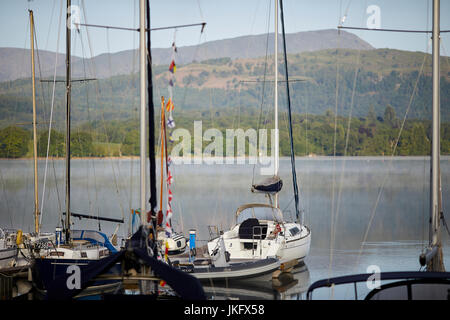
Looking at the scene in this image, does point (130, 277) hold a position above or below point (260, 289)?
above

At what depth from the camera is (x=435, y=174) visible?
10641mm

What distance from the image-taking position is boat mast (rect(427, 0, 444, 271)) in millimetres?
10367

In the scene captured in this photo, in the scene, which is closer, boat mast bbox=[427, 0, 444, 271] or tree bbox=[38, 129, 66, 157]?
boat mast bbox=[427, 0, 444, 271]

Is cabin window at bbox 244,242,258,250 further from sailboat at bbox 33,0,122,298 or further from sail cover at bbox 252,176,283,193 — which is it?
sailboat at bbox 33,0,122,298

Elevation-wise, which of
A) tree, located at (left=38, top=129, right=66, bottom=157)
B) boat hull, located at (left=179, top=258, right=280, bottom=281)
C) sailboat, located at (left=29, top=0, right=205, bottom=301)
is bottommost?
boat hull, located at (left=179, top=258, right=280, bottom=281)

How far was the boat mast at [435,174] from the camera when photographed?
10367 millimetres

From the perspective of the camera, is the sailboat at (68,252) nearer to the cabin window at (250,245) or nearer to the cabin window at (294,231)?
the cabin window at (250,245)

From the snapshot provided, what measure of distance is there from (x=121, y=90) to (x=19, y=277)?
158 metres

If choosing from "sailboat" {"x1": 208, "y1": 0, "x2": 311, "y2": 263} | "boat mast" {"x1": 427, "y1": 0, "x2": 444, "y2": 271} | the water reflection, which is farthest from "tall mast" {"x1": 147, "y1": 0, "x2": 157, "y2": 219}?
"boat mast" {"x1": 427, "y1": 0, "x2": 444, "y2": 271}

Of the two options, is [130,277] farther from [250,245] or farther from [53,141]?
[53,141]

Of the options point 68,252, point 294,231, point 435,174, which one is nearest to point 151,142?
point 68,252
